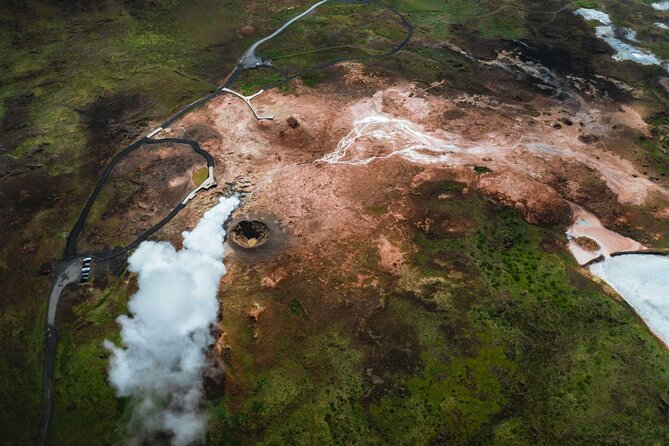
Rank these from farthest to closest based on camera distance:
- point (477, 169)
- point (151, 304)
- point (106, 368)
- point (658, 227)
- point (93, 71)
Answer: point (93, 71) < point (477, 169) < point (658, 227) < point (151, 304) < point (106, 368)

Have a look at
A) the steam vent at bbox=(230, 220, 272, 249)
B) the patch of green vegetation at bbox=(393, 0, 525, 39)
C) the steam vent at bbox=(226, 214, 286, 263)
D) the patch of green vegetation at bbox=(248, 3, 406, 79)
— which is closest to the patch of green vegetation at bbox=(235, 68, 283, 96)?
the patch of green vegetation at bbox=(248, 3, 406, 79)

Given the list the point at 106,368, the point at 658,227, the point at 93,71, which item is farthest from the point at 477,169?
the point at 93,71

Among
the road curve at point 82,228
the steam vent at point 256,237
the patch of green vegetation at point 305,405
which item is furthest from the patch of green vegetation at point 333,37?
the patch of green vegetation at point 305,405

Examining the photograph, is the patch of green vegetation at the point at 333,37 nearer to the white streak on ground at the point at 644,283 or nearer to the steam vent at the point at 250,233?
the steam vent at the point at 250,233

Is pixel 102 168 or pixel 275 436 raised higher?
pixel 102 168

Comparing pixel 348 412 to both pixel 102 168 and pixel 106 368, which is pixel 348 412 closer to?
pixel 106 368

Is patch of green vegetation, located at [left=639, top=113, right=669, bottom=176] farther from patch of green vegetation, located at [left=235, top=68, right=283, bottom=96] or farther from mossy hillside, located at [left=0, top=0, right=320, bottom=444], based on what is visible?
mossy hillside, located at [left=0, top=0, right=320, bottom=444]
